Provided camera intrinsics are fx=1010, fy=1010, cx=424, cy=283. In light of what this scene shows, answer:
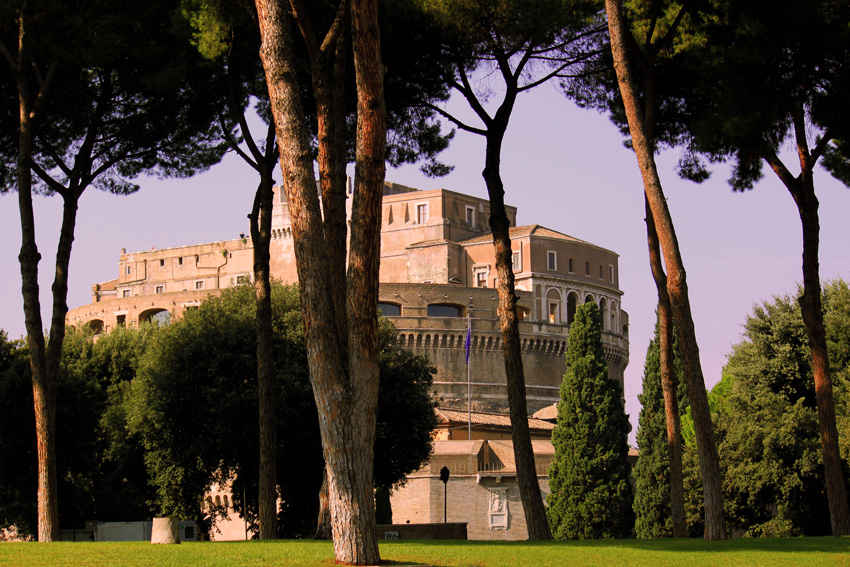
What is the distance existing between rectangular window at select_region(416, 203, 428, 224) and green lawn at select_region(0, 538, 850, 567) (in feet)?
153

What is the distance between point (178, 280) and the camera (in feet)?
212

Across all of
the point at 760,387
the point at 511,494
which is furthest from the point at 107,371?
the point at 760,387

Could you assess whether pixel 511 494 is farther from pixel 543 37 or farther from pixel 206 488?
pixel 543 37

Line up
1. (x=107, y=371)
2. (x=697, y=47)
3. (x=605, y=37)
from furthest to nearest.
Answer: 1. (x=107, y=371)
2. (x=605, y=37)
3. (x=697, y=47)

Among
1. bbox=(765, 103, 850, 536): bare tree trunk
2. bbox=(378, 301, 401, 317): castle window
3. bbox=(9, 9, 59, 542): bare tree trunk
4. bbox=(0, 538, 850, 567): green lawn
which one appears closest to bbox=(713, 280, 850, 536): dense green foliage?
bbox=(765, 103, 850, 536): bare tree trunk

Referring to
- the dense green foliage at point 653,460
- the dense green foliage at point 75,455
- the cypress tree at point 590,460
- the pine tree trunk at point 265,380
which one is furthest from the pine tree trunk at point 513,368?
the cypress tree at point 590,460

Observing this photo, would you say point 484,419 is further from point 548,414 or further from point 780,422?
point 780,422

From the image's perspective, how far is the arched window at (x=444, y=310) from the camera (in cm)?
4594

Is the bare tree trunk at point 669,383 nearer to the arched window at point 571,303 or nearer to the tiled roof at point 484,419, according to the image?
the tiled roof at point 484,419

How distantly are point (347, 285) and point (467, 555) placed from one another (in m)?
2.61

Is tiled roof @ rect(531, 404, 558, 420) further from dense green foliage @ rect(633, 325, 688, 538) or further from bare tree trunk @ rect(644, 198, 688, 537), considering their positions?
bare tree trunk @ rect(644, 198, 688, 537)

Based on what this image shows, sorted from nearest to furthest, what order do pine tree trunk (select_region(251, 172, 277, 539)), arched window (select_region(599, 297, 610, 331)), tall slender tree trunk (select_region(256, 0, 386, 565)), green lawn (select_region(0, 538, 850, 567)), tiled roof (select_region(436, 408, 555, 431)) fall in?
tall slender tree trunk (select_region(256, 0, 386, 565))
green lawn (select_region(0, 538, 850, 567))
pine tree trunk (select_region(251, 172, 277, 539))
tiled roof (select_region(436, 408, 555, 431))
arched window (select_region(599, 297, 610, 331))

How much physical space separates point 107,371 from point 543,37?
1671 centimetres

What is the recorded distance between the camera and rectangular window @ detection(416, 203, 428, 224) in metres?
56.0
